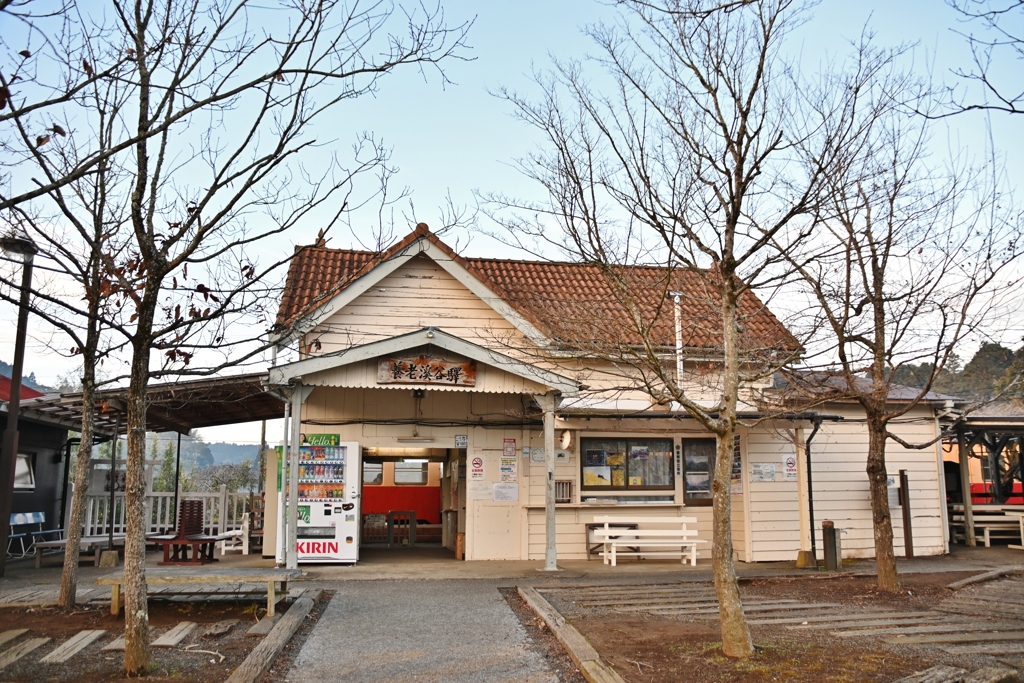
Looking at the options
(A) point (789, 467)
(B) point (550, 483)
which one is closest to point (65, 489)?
(B) point (550, 483)

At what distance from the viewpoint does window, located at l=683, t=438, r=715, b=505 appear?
15438mm

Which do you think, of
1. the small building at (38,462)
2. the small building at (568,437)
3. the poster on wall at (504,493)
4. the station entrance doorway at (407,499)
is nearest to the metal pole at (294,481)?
the small building at (568,437)

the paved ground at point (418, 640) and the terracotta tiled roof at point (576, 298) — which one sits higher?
the terracotta tiled roof at point (576, 298)

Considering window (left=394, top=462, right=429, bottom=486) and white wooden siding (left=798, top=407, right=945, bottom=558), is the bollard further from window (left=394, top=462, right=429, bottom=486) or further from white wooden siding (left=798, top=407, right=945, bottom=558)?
window (left=394, top=462, right=429, bottom=486)

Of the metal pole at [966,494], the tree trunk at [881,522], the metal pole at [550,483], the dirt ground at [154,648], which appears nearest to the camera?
the dirt ground at [154,648]

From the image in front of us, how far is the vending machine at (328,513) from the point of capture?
13.4 metres

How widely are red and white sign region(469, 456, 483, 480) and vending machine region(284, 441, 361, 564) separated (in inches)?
79.8

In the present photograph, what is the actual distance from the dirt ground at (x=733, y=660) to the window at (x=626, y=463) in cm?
567

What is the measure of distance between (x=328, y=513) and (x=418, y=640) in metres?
5.77

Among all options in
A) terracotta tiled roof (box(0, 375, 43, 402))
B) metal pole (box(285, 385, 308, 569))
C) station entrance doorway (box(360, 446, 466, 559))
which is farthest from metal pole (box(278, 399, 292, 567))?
terracotta tiled roof (box(0, 375, 43, 402))

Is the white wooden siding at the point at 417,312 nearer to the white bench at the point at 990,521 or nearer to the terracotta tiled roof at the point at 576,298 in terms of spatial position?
the terracotta tiled roof at the point at 576,298

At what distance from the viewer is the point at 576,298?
14.4m

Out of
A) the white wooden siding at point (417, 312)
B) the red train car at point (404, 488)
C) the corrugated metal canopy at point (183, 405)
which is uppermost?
the white wooden siding at point (417, 312)

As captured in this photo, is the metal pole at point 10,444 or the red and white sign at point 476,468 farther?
the red and white sign at point 476,468
